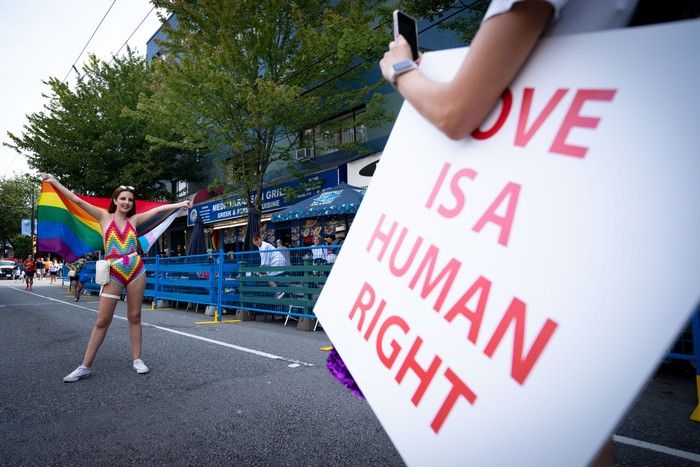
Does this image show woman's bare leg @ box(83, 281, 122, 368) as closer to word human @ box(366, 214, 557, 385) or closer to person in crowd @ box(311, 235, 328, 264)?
person in crowd @ box(311, 235, 328, 264)

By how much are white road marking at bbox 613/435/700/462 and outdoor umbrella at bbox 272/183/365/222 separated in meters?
7.20

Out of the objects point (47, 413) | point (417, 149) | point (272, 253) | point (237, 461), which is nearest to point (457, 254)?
point (417, 149)

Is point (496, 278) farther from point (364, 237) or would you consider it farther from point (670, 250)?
point (364, 237)

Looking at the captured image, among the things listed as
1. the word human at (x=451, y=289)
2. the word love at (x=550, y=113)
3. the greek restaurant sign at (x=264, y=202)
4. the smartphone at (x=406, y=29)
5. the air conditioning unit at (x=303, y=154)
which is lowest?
the word human at (x=451, y=289)

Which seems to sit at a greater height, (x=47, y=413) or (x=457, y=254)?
(x=457, y=254)

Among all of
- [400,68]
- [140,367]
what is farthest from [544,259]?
[140,367]

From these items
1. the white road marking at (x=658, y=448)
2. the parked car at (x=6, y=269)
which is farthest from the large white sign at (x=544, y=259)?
the parked car at (x=6, y=269)

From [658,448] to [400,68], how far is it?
9.04 feet

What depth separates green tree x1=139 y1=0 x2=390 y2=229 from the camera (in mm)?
10656

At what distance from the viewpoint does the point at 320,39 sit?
1058cm

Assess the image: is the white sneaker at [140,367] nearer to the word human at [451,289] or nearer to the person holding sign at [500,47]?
the word human at [451,289]

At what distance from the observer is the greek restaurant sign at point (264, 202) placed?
44.3 feet

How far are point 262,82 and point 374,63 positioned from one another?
3.27 m

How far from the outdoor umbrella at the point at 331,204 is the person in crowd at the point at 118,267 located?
5685 mm
